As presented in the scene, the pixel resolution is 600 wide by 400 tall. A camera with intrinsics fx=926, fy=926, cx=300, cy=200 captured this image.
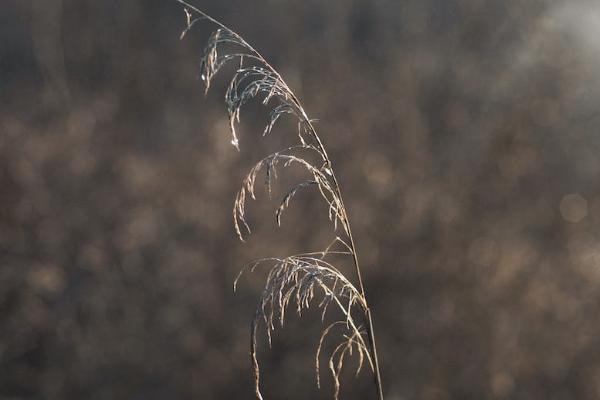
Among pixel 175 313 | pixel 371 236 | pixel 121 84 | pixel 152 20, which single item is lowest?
pixel 175 313

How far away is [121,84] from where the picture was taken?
12.6ft

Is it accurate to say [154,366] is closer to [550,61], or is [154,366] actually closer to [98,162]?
[98,162]

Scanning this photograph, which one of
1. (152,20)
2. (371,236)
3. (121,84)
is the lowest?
(371,236)

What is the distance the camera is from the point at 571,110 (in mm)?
3771

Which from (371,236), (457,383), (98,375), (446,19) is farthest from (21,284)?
(446,19)

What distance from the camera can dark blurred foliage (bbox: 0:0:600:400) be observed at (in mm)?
3766

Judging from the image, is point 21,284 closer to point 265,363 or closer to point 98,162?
point 98,162

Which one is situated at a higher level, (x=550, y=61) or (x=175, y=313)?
(x=550, y=61)

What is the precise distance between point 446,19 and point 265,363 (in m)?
1.60

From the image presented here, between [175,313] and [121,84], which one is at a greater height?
[121,84]

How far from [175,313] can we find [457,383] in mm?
1186

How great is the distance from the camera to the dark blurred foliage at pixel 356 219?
12.4 feet

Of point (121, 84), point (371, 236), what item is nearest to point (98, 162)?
point (121, 84)

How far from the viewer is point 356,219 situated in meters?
3.79
